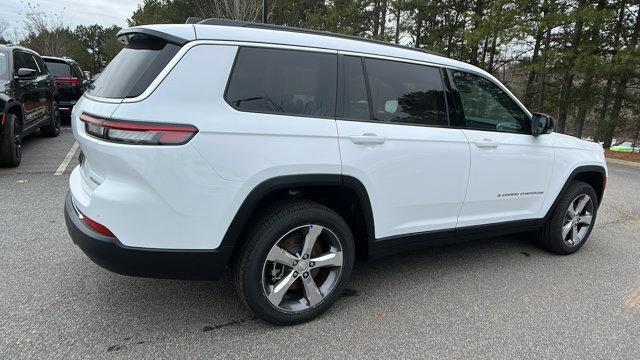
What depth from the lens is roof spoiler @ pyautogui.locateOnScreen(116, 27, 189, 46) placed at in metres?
2.37

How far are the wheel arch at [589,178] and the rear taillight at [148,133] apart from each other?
3.40 m

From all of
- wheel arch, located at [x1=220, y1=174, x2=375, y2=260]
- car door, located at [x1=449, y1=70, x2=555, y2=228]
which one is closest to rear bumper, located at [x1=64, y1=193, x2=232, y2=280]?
wheel arch, located at [x1=220, y1=174, x2=375, y2=260]

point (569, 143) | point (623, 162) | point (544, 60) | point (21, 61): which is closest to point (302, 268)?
point (569, 143)

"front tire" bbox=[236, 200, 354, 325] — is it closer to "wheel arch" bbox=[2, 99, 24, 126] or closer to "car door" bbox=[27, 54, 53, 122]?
"wheel arch" bbox=[2, 99, 24, 126]

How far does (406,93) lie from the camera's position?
3.11 metres

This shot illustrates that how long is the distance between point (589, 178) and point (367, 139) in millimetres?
2983

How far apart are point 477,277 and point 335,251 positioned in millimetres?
1484

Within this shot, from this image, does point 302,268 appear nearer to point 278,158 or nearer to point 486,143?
point 278,158

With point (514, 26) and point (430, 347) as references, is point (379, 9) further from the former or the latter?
point (430, 347)

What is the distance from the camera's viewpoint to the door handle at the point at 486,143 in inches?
132

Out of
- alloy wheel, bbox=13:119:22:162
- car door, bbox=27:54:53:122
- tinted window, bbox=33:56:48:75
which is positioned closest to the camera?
alloy wheel, bbox=13:119:22:162

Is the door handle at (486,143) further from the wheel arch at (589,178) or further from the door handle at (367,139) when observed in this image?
the wheel arch at (589,178)

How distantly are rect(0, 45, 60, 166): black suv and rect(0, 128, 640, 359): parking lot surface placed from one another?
264 centimetres

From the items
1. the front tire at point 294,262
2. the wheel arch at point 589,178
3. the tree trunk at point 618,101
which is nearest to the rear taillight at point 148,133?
the front tire at point 294,262
